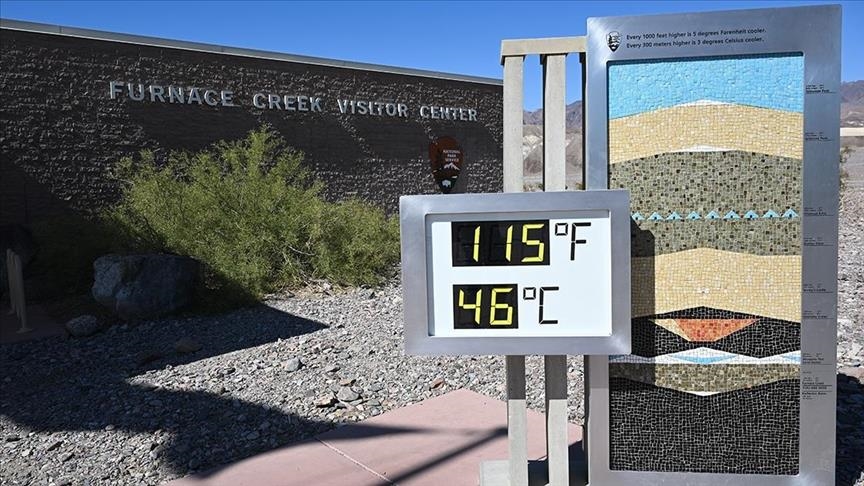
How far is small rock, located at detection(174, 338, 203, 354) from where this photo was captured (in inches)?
262

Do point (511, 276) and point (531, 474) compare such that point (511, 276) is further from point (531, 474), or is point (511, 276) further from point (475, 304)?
point (531, 474)

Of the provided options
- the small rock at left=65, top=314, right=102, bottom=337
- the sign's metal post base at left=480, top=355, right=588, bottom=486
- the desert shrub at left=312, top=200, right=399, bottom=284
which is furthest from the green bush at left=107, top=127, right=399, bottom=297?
the sign's metal post base at left=480, top=355, right=588, bottom=486

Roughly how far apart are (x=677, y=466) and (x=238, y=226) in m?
7.60

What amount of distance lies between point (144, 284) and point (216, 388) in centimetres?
329

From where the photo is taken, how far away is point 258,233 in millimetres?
9711

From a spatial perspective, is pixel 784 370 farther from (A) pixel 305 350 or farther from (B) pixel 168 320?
(B) pixel 168 320

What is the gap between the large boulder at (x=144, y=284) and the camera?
8.09 meters

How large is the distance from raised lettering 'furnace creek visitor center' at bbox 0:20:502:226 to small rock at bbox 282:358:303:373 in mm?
8634

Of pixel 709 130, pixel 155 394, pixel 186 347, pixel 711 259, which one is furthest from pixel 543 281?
pixel 186 347

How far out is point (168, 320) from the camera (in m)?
8.11

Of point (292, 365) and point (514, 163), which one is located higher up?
point (514, 163)

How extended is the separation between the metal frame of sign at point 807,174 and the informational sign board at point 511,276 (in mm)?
260

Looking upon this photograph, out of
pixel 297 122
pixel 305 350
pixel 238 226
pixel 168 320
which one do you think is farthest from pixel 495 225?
pixel 297 122

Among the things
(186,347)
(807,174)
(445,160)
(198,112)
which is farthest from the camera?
(445,160)
